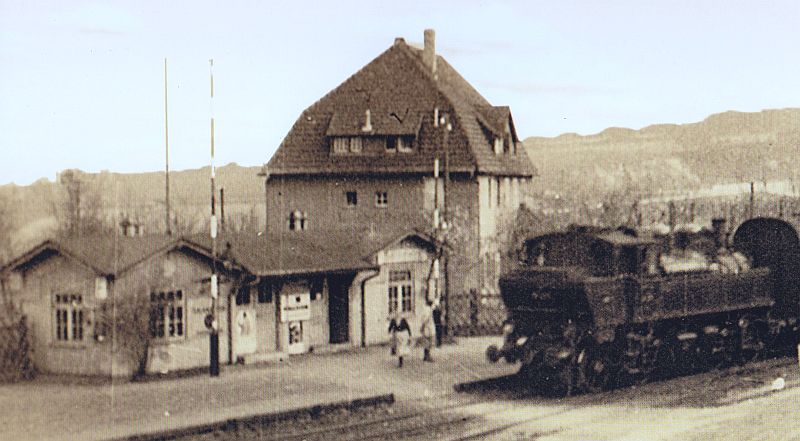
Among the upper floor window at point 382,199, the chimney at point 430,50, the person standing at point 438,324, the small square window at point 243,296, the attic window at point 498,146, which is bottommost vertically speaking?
the person standing at point 438,324

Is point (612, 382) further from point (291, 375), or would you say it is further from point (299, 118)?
point (299, 118)

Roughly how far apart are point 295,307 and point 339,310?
1942 millimetres

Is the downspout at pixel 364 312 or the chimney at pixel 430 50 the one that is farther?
the chimney at pixel 430 50

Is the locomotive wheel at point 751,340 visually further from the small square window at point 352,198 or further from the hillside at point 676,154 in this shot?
the hillside at point 676,154

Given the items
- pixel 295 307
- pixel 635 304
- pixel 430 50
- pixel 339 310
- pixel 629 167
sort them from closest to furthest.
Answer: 1. pixel 635 304
2. pixel 295 307
3. pixel 339 310
4. pixel 430 50
5. pixel 629 167

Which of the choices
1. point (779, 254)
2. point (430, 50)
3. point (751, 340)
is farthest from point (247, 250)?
point (430, 50)

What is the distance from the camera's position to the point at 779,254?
27656mm

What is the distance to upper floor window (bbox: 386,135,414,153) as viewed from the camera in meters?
43.2

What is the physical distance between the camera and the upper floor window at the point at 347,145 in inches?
1725

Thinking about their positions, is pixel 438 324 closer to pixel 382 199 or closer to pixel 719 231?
pixel 719 231

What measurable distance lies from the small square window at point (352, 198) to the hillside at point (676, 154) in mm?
41585

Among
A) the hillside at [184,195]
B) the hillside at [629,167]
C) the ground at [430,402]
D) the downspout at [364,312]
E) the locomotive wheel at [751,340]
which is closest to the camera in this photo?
the ground at [430,402]

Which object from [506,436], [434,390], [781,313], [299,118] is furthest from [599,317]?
[299,118]

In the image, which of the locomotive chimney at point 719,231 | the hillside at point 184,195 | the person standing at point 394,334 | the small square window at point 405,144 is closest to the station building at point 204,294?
the person standing at point 394,334
